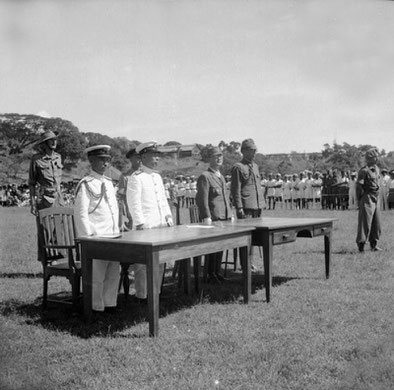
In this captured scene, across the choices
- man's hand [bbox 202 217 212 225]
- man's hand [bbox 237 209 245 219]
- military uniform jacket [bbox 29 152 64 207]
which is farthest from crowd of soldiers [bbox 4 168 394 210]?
man's hand [bbox 202 217 212 225]

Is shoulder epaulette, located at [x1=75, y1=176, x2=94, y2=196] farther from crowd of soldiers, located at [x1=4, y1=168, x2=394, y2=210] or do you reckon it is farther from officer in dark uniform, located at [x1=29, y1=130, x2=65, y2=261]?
crowd of soldiers, located at [x1=4, y1=168, x2=394, y2=210]

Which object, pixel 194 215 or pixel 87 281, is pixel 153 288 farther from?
pixel 194 215

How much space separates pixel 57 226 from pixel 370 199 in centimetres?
607

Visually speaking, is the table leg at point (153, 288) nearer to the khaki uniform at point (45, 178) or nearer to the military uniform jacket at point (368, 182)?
the khaki uniform at point (45, 178)

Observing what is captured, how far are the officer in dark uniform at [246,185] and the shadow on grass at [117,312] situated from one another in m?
1.35

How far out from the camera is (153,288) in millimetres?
4477

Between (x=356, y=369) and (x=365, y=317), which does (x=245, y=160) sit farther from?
(x=356, y=369)

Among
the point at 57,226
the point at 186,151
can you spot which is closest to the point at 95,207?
the point at 57,226

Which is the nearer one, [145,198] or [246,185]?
[145,198]

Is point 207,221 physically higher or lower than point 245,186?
lower

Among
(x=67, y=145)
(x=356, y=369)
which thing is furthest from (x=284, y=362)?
(x=67, y=145)

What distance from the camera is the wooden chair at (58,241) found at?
528 cm

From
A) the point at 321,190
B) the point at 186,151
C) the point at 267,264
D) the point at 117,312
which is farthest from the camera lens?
the point at 186,151

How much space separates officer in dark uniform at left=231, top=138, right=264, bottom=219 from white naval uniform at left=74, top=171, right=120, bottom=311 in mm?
2631
